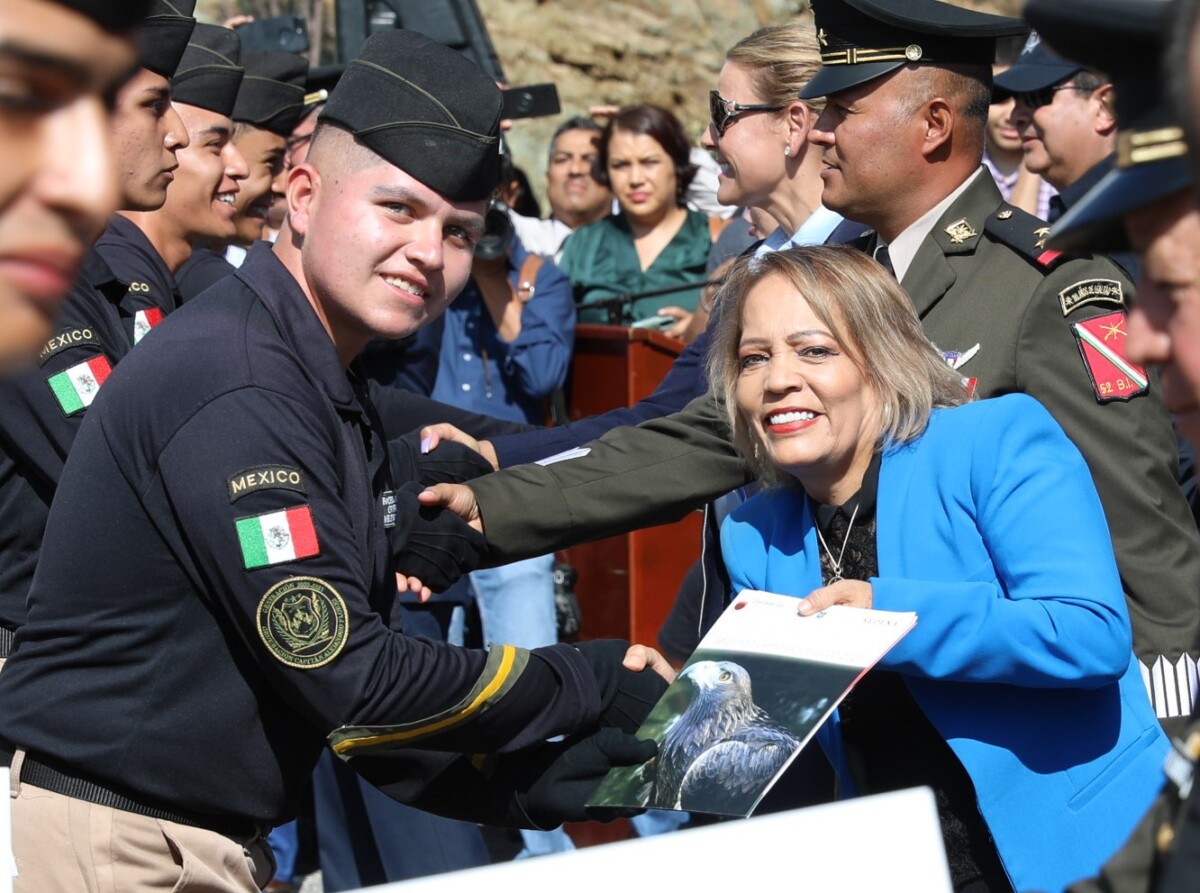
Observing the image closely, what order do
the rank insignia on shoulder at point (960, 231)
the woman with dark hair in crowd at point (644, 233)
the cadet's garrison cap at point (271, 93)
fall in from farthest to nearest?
the woman with dark hair in crowd at point (644, 233), the cadet's garrison cap at point (271, 93), the rank insignia on shoulder at point (960, 231)

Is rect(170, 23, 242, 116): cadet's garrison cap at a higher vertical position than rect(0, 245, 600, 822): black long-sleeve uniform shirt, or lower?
higher

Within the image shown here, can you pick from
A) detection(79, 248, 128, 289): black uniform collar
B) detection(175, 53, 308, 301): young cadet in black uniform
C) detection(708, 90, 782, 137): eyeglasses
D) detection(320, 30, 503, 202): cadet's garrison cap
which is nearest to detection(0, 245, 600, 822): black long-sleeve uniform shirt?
detection(320, 30, 503, 202): cadet's garrison cap

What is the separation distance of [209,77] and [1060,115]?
3.11m

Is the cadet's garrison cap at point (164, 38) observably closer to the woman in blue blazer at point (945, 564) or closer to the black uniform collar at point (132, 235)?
the black uniform collar at point (132, 235)

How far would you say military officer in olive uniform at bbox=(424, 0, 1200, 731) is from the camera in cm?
316

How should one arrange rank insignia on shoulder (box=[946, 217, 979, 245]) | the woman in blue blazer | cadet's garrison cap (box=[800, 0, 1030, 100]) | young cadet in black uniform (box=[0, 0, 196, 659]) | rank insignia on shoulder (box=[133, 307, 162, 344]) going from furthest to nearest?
1. rank insignia on shoulder (box=[133, 307, 162, 344])
2. cadet's garrison cap (box=[800, 0, 1030, 100])
3. rank insignia on shoulder (box=[946, 217, 979, 245])
4. young cadet in black uniform (box=[0, 0, 196, 659])
5. the woman in blue blazer

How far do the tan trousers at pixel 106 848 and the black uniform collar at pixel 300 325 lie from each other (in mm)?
810

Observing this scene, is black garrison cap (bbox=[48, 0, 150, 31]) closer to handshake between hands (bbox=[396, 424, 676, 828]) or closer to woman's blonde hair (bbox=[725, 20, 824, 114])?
handshake between hands (bbox=[396, 424, 676, 828])

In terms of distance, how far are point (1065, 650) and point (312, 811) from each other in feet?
14.5

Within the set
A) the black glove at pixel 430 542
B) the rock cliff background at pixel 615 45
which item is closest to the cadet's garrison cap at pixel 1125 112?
the black glove at pixel 430 542

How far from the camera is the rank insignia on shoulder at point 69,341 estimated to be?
3.35 metres

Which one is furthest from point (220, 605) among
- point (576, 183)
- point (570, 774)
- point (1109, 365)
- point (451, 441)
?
point (576, 183)

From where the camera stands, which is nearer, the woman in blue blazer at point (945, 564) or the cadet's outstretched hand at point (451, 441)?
the woman in blue blazer at point (945, 564)

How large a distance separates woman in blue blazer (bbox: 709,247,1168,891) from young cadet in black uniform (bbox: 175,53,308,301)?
3.17m
